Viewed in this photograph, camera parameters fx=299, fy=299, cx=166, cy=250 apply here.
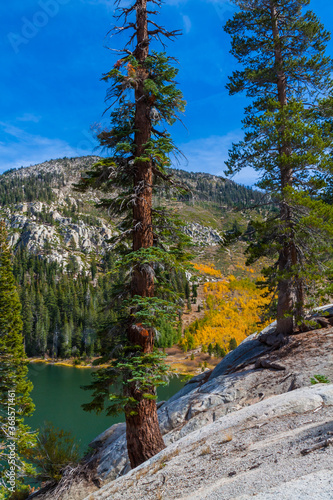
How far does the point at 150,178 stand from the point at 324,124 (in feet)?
28.3

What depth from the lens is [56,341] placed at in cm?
9256

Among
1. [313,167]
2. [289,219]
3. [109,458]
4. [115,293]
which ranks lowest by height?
[109,458]

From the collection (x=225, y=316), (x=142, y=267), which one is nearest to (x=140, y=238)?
(x=142, y=267)

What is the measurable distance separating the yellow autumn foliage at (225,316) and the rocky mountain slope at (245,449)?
7665 cm

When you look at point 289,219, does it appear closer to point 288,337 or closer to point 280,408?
point 288,337

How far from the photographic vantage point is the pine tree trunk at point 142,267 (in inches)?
258

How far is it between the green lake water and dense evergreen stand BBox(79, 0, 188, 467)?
708 inches

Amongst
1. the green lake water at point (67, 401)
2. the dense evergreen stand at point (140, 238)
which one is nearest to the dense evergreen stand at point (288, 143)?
the dense evergreen stand at point (140, 238)

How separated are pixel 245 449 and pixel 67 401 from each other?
5174cm

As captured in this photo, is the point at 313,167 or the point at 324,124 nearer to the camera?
the point at 313,167

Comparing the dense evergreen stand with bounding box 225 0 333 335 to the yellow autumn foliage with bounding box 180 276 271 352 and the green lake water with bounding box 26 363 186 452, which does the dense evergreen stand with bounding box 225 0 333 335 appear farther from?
the yellow autumn foliage with bounding box 180 276 271 352

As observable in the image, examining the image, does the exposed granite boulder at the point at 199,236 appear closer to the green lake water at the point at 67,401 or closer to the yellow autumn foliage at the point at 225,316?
the green lake water at the point at 67,401

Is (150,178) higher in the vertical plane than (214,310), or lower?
higher

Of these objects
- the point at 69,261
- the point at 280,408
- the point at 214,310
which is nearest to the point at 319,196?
the point at 280,408
